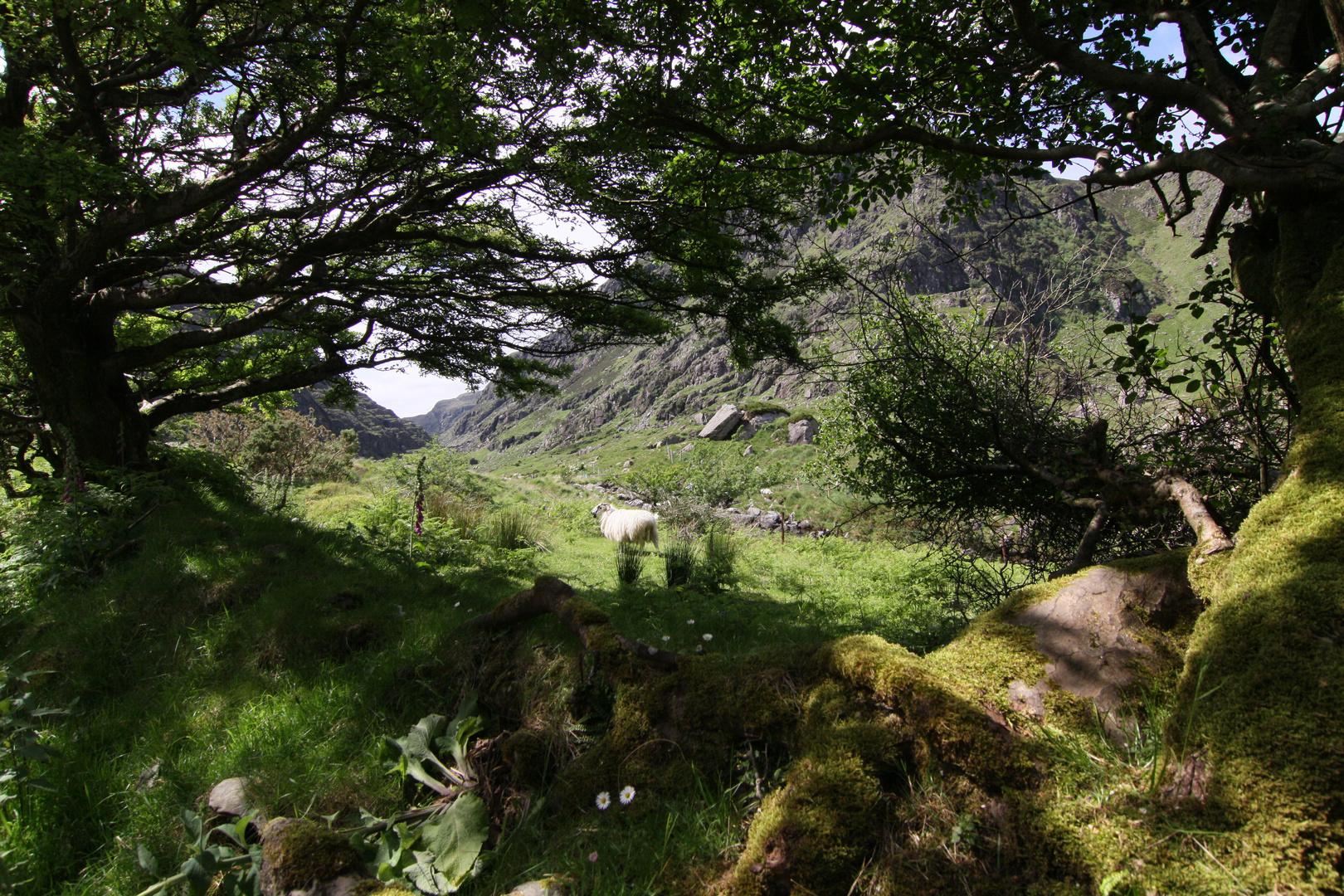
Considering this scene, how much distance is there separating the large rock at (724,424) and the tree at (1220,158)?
6161 centimetres

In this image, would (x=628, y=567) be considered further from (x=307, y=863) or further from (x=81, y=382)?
(x=81, y=382)

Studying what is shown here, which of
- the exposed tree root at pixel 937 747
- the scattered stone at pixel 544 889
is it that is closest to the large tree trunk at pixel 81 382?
the exposed tree root at pixel 937 747

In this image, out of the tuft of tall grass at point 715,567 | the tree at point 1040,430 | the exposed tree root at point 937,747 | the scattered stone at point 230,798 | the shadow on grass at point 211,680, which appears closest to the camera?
the exposed tree root at point 937,747

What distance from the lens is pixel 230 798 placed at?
2.54m

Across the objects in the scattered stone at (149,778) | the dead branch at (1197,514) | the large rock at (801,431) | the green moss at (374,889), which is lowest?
the large rock at (801,431)

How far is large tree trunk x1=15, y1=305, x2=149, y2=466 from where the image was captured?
22.6ft

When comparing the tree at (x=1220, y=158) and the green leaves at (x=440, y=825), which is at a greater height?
the tree at (x=1220, y=158)

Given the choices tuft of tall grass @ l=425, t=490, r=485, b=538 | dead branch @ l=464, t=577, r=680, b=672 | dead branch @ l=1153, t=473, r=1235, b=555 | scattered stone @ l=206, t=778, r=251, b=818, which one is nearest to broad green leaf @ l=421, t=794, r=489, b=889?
dead branch @ l=464, t=577, r=680, b=672

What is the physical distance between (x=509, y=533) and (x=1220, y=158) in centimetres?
956

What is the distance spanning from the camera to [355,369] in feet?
25.3

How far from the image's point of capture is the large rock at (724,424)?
66.6m

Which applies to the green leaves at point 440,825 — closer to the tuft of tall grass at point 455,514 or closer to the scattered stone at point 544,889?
the scattered stone at point 544,889

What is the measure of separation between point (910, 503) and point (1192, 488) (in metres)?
2.70

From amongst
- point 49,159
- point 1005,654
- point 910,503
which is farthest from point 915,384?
point 49,159
